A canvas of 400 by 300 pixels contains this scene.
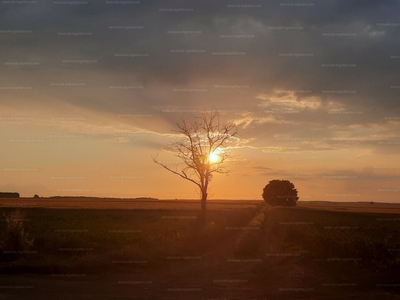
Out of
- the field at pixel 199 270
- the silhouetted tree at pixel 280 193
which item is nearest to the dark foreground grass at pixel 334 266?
the field at pixel 199 270

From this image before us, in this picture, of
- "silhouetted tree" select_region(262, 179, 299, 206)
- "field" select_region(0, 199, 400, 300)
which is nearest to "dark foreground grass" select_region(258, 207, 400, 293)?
"field" select_region(0, 199, 400, 300)

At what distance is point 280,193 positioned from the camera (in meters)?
Answer: 136

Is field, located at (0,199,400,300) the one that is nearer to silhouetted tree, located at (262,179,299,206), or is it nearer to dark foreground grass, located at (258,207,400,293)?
dark foreground grass, located at (258,207,400,293)

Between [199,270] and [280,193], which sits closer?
[199,270]

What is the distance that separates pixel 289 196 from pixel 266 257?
112 m

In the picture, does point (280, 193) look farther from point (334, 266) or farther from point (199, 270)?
point (199, 270)

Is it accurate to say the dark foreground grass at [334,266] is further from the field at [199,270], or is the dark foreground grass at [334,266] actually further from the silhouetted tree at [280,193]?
the silhouetted tree at [280,193]

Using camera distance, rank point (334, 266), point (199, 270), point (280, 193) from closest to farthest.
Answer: point (199, 270) < point (334, 266) < point (280, 193)

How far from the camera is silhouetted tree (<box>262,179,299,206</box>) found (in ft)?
438

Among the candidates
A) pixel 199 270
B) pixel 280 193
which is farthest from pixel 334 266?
pixel 280 193

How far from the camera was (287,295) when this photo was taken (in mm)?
14031

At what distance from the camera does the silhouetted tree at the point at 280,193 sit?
438 ft

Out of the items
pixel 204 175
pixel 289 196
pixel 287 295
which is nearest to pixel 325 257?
pixel 287 295

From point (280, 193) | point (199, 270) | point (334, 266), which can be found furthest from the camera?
point (280, 193)
